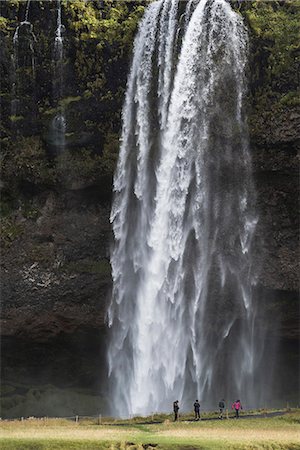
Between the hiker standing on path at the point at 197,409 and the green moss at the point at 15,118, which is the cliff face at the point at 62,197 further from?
the hiker standing on path at the point at 197,409

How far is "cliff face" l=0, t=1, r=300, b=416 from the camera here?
36719mm

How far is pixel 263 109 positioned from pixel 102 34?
427 inches

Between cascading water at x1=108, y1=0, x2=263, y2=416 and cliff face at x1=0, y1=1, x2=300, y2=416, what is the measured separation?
186 cm

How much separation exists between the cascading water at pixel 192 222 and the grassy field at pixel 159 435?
858 centimetres

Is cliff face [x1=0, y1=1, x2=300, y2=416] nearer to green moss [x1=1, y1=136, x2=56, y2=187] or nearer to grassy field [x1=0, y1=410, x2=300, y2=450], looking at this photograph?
green moss [x1=1, y1=136, x2=56, y2=187]

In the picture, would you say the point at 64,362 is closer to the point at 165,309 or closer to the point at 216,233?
the point at 165,309

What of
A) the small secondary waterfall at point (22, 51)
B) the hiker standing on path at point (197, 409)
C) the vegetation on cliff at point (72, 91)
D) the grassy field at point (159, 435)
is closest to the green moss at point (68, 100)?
the vegetation on cliff at point (72, 91)

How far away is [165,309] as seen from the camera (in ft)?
110

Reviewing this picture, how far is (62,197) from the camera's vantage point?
38062 mm

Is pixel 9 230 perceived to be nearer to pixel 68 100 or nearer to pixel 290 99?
pixel 68 100

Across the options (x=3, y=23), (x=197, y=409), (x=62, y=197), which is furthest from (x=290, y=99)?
(x=3, y=23)

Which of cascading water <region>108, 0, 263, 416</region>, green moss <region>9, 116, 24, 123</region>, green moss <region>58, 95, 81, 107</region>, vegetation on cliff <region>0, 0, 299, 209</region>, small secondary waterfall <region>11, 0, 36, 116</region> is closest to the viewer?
cascading water <region>108, 0, 263, 416</region>

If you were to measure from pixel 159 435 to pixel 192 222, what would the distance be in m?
15.4

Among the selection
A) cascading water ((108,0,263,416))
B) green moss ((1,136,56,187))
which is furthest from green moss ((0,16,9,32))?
cascading water ((108,0,263,416))
